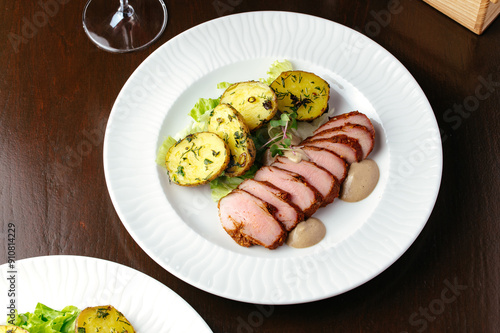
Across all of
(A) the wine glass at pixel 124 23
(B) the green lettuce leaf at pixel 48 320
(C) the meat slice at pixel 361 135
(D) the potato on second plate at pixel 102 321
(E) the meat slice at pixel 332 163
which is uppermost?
(A) the wine glass at pixel 124 23

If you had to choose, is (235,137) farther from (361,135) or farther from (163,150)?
(361,135)

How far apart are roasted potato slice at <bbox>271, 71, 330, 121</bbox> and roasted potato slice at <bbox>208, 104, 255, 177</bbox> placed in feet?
0.86

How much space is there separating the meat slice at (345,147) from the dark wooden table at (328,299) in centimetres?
43

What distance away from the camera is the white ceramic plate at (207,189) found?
219 cm

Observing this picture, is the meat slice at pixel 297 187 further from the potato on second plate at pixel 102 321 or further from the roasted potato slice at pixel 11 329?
the roasted potato slice at pixel 11 329

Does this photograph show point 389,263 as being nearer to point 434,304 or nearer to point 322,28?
point 434,304

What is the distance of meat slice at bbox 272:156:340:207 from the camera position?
2348 mm

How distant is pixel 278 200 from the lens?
231cm

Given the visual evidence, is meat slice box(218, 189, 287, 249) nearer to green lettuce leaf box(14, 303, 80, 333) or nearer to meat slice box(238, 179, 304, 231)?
meat slice box(238, 179, 304, 231)

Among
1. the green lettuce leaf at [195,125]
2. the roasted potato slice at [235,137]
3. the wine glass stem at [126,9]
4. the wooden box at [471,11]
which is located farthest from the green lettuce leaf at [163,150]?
the wooden box at [471,11]

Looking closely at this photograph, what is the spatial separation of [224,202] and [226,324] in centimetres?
50

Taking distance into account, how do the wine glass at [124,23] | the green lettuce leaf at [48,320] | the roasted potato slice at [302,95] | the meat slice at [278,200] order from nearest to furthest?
1. the green lettuce leaf at [48,320]
2. the meat slice at [278,200]
3. the roasted potato slice at [302,95]
4. the wine glass at [124,23]

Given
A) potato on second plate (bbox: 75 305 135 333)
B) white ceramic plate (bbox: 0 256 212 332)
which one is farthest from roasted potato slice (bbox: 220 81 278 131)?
potato on second plate (bbox: 75 305 135 333)

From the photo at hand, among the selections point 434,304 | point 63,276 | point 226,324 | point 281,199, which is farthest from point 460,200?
point 63,276
